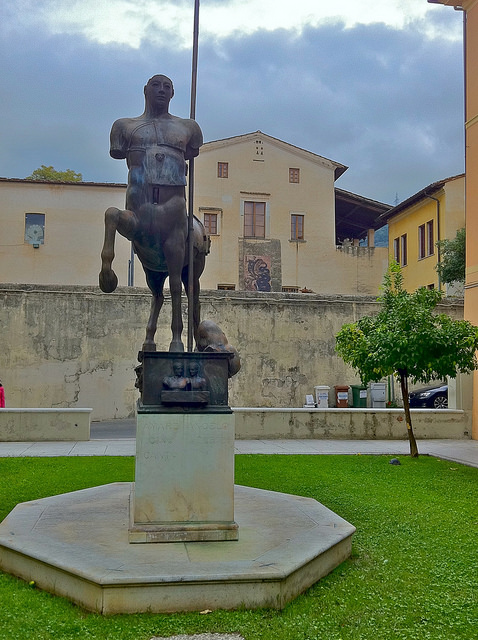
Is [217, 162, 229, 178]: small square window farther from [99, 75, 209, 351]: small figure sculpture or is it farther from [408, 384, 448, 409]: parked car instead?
[99, 75, 209, 351]: small figure sculpture

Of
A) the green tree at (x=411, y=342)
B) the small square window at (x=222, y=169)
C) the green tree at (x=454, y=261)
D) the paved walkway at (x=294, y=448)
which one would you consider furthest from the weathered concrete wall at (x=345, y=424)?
the small square window at (x=222, y=169)

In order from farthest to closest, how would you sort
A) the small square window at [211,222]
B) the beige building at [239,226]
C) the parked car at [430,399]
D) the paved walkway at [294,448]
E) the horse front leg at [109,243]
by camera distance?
the small square window at [211,222]
the beige building at [239,226]
the parked car at [430,399]
the paved walkway at [294,448]
the horse front leg at [109,243]

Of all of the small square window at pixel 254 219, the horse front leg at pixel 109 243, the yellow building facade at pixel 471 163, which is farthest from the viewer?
the small square window at pixel 254 219

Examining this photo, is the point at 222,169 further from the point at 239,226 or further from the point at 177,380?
the point at 177,380

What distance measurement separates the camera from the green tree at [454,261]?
83.1 feet

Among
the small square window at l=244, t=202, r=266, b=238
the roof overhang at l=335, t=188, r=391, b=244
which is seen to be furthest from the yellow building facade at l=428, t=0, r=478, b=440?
the roof overhang at l=335, t=188, r=391, b=244

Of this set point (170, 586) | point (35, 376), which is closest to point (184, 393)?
point (170, 586)

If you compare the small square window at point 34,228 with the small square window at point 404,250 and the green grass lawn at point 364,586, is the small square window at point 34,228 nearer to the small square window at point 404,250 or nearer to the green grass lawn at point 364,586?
the small square window at point 404,250

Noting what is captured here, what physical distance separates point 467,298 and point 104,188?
61.1 feet

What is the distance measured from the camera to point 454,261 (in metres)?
25.5

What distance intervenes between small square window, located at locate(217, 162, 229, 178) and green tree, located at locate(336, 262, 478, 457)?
2099cm

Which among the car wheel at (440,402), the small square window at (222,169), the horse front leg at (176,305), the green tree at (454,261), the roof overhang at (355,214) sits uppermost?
the small square window at (222,169)

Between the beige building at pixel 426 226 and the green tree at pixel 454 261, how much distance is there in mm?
1111

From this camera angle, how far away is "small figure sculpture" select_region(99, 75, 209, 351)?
5.70 m
